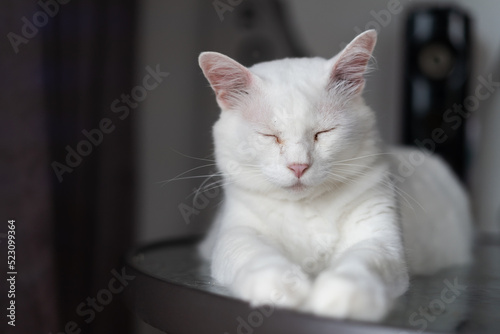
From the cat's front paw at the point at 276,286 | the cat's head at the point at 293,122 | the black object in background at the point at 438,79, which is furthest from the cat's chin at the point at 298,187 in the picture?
the black object in background at the point at 438,79

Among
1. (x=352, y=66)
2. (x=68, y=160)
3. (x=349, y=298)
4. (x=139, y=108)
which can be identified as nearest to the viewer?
(x=349, y=298)

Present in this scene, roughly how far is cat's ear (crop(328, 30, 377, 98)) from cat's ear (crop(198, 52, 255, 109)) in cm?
17

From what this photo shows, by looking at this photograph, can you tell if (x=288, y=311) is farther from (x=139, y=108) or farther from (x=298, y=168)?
(x=139, y=108)

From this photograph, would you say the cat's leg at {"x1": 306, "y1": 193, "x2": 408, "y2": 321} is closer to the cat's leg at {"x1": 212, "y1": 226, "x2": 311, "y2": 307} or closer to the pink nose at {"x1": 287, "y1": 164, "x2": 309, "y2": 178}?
the cat's leg at {"x1": 212, "y1": 226, "x2": 311, "y2": 307}

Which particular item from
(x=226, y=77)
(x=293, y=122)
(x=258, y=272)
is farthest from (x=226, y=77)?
(x=258, y=272)

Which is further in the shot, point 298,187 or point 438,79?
point 438,79

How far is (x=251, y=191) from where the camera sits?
1.19 meters

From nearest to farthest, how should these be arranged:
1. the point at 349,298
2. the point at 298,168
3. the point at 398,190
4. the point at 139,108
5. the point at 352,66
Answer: the point at 349,298 < the point at 298,168 < the point at 352,66 < the point at 398,190 < the point at 139,108

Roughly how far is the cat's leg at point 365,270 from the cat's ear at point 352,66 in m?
0.24

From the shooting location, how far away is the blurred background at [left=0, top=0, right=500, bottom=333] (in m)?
1.63

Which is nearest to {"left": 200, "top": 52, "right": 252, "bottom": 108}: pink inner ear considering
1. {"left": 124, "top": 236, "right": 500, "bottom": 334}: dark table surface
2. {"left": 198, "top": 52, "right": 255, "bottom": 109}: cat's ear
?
{"left": 198, "top": 52, "right": 255, "bottom": 109}: cat's ear

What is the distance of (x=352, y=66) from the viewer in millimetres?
1153

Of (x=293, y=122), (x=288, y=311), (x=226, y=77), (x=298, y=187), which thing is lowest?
(x=288, y=311)

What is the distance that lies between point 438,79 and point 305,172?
1.62 meters
